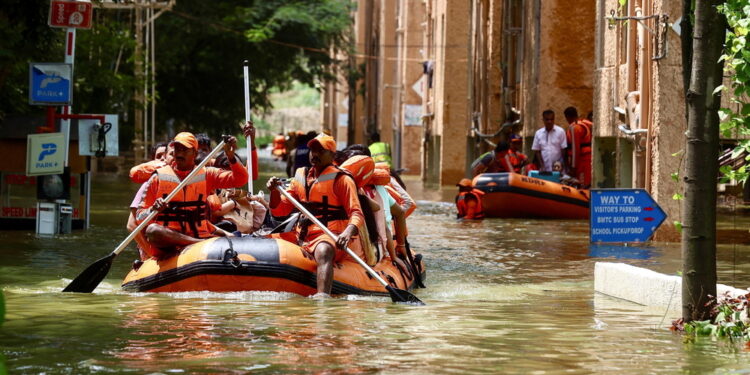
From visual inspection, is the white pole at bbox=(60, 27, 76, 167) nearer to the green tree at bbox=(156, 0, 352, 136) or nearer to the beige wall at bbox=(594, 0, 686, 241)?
the beige wall at bbox=(594, 0, 686, 241)

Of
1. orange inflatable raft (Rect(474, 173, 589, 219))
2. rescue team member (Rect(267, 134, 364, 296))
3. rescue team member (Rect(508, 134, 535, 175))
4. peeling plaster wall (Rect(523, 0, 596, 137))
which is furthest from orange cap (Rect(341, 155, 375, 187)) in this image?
peeling plaster wall (Rect(523, 0, 596, 137))

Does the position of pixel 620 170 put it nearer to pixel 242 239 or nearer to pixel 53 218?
pixel 53 218

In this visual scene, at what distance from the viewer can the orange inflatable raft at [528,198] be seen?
2447cm

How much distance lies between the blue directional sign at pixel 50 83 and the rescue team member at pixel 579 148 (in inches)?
384

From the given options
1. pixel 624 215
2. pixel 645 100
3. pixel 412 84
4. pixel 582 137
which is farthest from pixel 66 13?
pixel 412 84

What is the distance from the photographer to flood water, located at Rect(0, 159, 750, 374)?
8.22m

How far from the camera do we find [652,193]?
1920 centimetres

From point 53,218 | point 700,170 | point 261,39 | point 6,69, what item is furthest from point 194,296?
point 261,39

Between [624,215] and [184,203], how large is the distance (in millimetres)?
7569

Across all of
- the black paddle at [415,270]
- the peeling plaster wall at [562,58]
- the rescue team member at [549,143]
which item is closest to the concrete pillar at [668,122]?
the black paddle at [415,270]

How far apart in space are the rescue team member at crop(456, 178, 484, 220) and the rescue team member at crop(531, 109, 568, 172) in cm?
152

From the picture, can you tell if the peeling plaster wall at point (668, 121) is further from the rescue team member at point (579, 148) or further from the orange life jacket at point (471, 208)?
the rescue team member at point (579, 148)

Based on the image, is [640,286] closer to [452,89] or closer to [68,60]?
[68,60]

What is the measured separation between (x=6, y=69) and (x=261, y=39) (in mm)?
23942
